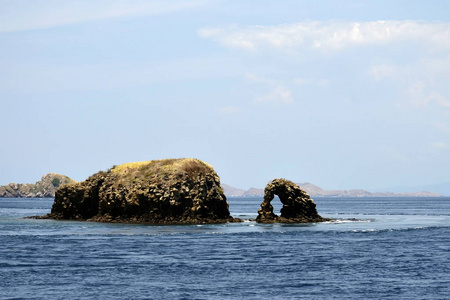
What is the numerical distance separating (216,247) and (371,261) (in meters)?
14.3

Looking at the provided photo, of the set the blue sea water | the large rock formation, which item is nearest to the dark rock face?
the large rock formation

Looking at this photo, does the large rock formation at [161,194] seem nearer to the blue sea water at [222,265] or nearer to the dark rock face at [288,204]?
the dark rock face at [288,204]

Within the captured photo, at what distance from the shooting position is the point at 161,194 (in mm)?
86812

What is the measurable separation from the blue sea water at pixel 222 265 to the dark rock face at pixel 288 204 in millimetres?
17117

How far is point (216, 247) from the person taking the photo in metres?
56.2

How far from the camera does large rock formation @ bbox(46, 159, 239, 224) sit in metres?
87.2

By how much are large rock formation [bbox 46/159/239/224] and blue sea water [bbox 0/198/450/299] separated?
1431 centimetres

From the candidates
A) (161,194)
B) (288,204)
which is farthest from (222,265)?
(288,204)

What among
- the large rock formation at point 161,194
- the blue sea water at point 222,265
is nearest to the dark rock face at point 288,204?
the large rock formation at point 161,194

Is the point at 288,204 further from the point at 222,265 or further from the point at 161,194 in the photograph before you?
the point at 222,265

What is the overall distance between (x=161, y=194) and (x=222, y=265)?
4282 cm

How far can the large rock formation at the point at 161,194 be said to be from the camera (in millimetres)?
87188

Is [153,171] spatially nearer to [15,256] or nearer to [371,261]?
[15,256]

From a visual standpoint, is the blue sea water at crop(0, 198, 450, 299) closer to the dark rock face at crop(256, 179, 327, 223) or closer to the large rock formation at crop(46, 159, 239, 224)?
the large rock formation at crop(46, 159, 239, 224)
